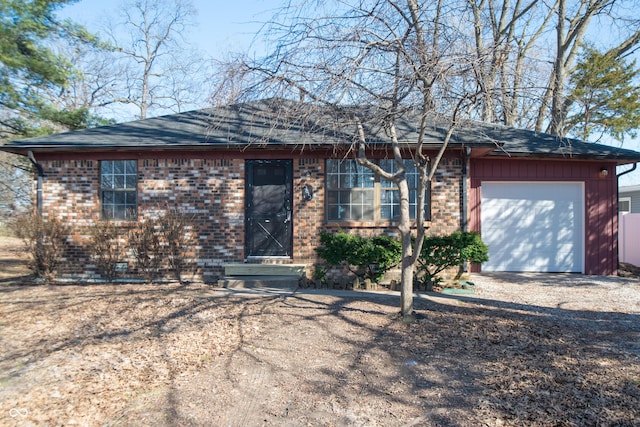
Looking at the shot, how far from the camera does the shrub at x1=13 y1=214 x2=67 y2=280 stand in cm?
852

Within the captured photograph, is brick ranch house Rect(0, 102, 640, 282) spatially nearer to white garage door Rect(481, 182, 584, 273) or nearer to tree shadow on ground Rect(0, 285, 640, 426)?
white garage door Rect(481, 182, 584, 273)

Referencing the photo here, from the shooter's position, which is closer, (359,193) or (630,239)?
(359,193)

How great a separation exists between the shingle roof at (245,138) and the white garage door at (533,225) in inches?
39.4

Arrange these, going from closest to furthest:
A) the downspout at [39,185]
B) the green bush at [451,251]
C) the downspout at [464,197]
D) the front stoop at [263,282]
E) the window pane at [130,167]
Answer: the green bush at [451,251] → the front stoop at [263,282] → the downspout at [464,197] → the downspout at [39,185] → the window pane at [130,167]

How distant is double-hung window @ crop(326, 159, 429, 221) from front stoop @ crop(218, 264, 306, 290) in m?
1.48

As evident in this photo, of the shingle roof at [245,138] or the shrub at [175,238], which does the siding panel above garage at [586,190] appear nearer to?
the shingle roof at [245,138]

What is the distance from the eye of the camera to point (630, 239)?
41.6ft

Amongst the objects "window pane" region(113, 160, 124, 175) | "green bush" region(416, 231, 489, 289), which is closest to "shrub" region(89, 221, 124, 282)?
"window pane" region(113, 160, 124, 175)

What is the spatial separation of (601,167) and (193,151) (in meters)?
9.95

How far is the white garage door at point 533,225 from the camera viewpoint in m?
10.4

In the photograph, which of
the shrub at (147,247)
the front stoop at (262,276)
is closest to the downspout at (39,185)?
the shrub at (147,247)

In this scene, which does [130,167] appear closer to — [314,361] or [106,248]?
[106,248]

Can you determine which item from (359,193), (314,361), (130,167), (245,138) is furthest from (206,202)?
(314,361)

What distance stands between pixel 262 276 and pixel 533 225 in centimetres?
696
